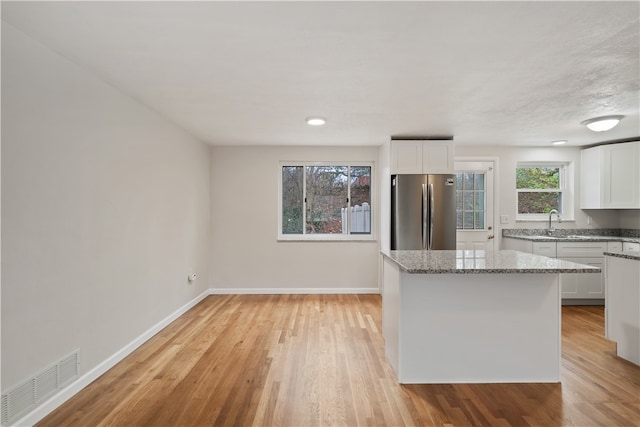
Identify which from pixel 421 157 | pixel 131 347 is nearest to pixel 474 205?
pixel 421 157

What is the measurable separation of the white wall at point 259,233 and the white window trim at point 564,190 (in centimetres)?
232

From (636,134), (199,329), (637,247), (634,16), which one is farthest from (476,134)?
(199,329)

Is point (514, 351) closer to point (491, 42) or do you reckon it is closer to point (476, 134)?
point (491, 42)

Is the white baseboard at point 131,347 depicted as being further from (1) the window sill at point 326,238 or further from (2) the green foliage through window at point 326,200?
(2) the green foliage through window at point 326,200

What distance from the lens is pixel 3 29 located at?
183 cm

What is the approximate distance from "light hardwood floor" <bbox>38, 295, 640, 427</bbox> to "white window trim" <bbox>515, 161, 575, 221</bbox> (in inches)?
84.9

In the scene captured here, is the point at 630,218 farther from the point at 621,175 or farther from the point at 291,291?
the point at 291,291

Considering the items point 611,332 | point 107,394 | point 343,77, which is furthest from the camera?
point 611,332

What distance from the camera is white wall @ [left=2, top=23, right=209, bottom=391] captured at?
1.91 m

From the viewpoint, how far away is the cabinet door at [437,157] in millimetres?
4582

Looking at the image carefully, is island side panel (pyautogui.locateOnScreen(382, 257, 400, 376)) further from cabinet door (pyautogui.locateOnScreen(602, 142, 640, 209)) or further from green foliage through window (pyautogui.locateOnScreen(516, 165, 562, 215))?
cabinet door (pyautogui.locateOnScreen(602, 142, 640, 209))

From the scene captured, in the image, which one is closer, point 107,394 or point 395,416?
point 395,416

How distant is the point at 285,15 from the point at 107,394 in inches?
104

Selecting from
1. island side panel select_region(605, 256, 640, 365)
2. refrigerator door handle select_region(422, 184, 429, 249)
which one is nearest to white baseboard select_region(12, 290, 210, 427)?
refrigerator door handle select_region(422, 184, 429, 249)
